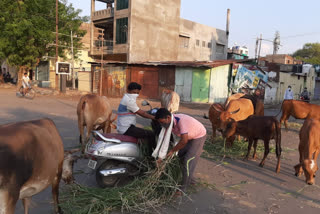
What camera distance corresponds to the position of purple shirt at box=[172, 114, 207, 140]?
A: 3.82 m

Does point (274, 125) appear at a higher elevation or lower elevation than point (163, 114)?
lower

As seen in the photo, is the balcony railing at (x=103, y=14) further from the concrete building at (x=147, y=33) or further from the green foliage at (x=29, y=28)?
the green foliage at (x=29, y=28)

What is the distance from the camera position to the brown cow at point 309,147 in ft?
14.1

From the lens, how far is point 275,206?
3779mm

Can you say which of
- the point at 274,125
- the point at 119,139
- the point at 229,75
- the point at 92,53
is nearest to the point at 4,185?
the point at 119,139

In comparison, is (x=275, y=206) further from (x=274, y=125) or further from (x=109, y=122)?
(x=109, y=122)

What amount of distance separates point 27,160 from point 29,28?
22774mm

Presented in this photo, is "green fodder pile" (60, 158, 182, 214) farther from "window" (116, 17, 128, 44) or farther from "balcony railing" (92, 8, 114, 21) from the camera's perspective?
"balcony railing" (92, 8, 114, 21)

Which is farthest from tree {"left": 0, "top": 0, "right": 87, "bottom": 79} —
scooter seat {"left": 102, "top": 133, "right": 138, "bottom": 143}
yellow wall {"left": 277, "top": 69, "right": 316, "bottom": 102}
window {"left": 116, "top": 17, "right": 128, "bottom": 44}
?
scooter seat {"left": 102, "top": 133, "right": 138, "bottom": 143}

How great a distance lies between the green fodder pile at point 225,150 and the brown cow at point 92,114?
2.58m

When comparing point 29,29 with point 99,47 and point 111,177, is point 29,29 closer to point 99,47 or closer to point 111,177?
point 99,47

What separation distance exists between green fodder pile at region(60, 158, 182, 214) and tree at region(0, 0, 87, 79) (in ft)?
70.4

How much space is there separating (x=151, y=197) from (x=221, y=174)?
1873 mm

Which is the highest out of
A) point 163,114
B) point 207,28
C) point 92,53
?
point 207,28
